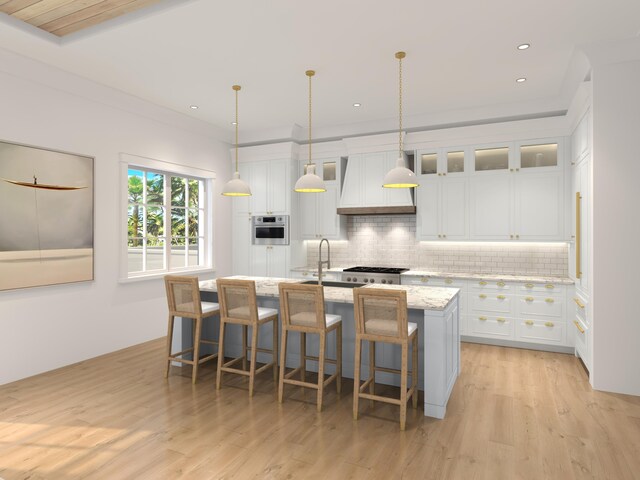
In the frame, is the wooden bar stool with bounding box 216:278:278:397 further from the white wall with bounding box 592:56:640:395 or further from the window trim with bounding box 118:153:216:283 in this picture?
the white wall with bounding box 592:56:640:395

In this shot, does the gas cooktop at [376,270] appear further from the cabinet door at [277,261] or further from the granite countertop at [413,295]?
the granite countertop at [413,295]

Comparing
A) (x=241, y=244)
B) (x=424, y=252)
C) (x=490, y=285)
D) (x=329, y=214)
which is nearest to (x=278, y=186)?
(x=329, y=214)

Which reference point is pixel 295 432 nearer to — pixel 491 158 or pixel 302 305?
pixel 302 305

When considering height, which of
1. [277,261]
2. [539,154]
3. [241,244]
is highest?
[539,154]

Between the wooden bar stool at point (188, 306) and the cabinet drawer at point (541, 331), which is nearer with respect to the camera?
the wooden bar stool at point (188, 306)

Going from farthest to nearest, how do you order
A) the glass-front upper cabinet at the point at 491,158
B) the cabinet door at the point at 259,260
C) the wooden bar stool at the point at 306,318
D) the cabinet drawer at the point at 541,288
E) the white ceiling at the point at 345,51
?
1. the cabinet door at the point at 259,260
2. the glass-front upper cabinet at the point at 491,158
3. the cabinet drawer at the point at 541,288
4. the wooden bar stool at the point at 306,318
5. the white ceiling at the point at 345,51

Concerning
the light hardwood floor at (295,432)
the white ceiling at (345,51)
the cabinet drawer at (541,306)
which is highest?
the white ceiling at (345,51)

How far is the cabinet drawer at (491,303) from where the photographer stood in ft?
16.5

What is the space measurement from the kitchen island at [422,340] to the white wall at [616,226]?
1.28 metres

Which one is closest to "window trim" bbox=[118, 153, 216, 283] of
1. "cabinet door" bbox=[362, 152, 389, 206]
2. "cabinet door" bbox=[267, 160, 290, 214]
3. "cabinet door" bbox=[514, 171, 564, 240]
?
"cabinet door" bbox=[267, 160, 290, 214]

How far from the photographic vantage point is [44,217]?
404cm

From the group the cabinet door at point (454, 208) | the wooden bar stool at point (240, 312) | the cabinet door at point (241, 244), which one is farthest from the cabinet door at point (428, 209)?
the wooden bar stool at point (240, 312)

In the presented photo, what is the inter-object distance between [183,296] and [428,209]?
3.49 meters

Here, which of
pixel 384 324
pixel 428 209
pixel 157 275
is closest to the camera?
pixel 384 324
